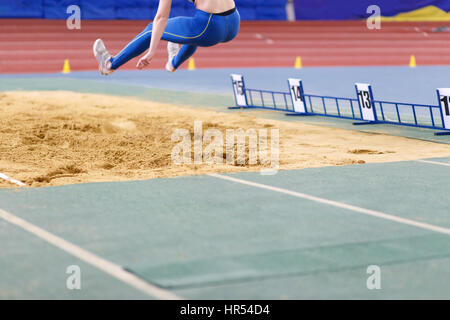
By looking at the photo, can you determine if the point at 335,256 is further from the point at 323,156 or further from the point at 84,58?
the point at 84,58

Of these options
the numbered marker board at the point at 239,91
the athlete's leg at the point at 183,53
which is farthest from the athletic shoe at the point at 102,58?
the numbered marker board at the point at 239,91

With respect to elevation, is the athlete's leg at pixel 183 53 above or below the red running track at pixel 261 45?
below

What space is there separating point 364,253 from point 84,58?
26737mm

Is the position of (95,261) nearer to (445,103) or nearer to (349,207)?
(349,207)

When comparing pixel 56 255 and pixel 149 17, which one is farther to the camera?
pixel 149 17

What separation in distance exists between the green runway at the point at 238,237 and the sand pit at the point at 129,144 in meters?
0.89

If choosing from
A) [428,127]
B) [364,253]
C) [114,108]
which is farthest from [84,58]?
[364,253]

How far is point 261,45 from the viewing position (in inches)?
1355

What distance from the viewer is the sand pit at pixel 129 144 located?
29.8 feet

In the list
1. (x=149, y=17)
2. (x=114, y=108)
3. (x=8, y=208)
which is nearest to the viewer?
(x=8, y=208)

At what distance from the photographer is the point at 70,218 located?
6.42 m

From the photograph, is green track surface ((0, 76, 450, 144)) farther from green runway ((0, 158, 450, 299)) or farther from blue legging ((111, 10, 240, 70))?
blue legging ((111, 10, 240, 70))

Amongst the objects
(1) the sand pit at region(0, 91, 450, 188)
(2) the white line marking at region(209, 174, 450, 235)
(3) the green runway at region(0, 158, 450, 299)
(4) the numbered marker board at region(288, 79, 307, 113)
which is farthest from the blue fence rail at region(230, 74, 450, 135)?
(2) the white line marking at region(209, 174, 450, 235)

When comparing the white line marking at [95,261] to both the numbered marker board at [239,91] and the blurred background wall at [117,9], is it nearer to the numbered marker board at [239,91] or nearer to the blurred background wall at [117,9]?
the numbered marker board at [239,91]
